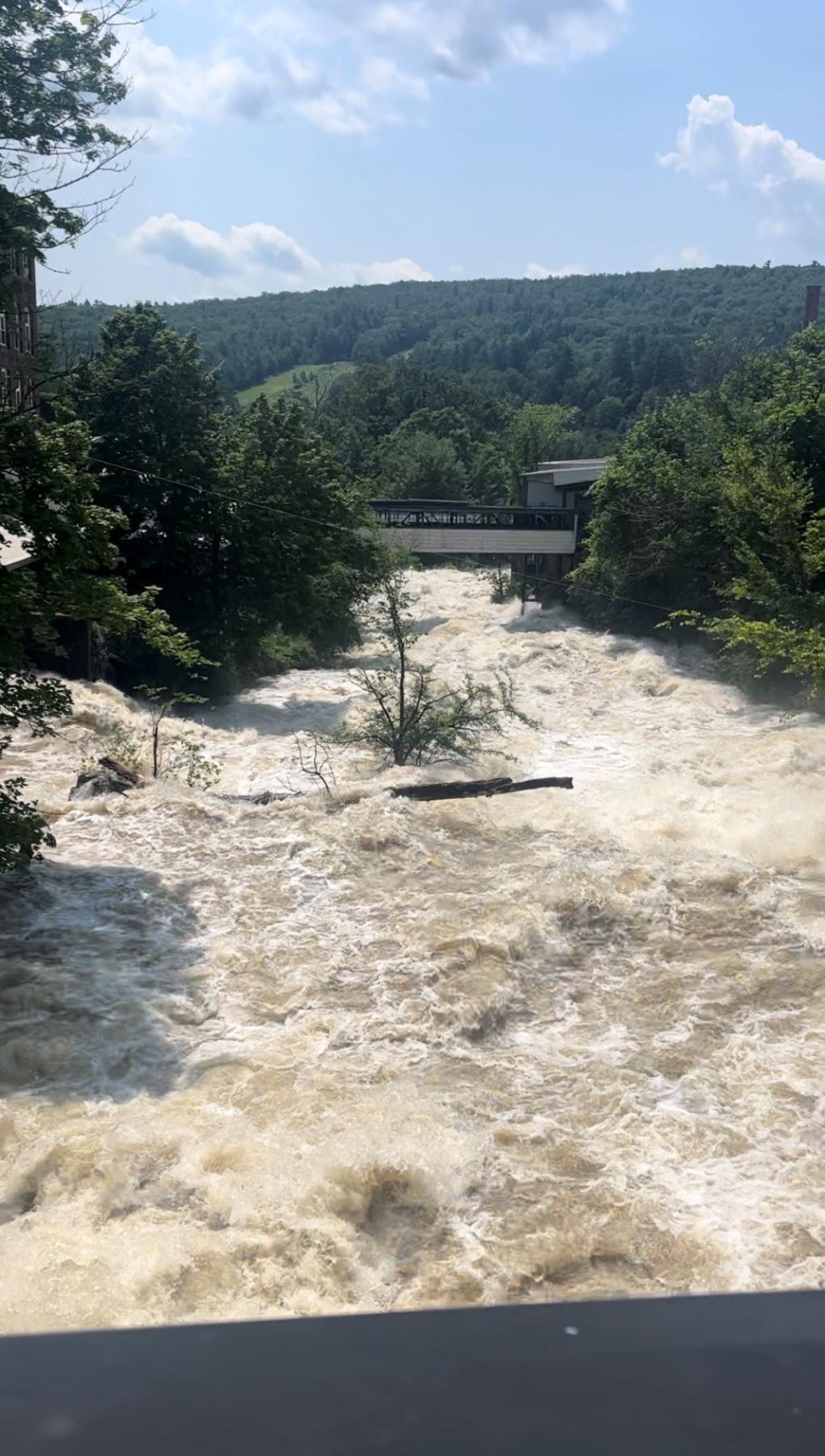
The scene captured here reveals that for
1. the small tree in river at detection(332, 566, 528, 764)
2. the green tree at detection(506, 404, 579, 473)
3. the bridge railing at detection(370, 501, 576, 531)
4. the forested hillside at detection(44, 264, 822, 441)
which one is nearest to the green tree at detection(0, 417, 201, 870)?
the small tree in river at detection(332, 566, 528, 764)

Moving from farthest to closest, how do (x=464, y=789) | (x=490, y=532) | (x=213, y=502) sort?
1. (x=490, y=532)
2. (x=213, y=502)
3. (x=464, y=789)

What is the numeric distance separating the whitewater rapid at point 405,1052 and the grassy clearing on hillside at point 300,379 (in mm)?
117643

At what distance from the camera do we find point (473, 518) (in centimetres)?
4150

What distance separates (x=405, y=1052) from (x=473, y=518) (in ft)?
114

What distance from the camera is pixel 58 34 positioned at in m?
9.98

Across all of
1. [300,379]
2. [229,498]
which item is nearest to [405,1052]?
[229,498]

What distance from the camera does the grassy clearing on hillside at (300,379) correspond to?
13440cm

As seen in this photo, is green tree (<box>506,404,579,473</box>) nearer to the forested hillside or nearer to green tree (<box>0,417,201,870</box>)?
the forested hillside

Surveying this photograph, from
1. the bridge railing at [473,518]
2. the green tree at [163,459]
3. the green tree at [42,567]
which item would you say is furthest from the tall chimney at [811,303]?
the green tree at [42,567]

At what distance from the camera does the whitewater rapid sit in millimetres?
6281

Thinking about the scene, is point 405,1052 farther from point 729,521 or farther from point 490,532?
point 490,532

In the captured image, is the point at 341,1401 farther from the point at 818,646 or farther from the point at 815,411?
the point at 815,411

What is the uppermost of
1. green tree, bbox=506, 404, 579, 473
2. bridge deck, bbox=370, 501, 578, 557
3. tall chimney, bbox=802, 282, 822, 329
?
tall chimney, bbox=802, 282, 822, 329

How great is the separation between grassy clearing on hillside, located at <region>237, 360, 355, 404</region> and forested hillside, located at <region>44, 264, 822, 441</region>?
62.8 inches
